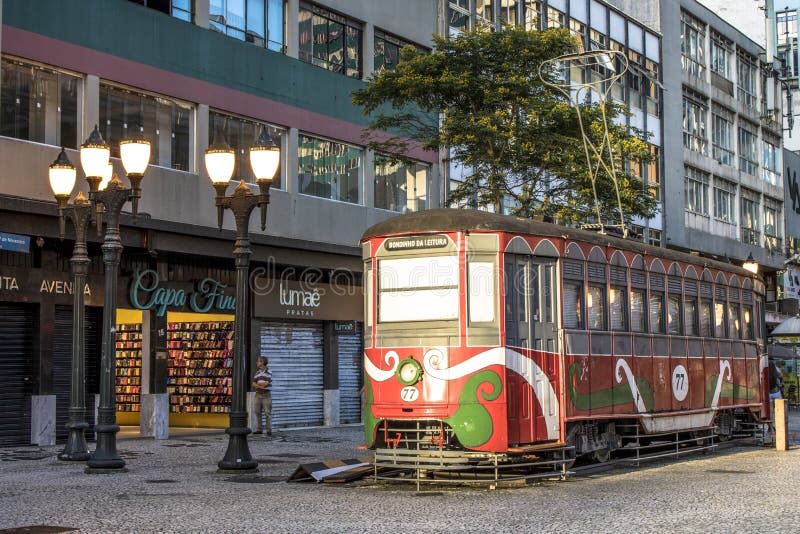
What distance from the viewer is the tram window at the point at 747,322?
2431 centimetres

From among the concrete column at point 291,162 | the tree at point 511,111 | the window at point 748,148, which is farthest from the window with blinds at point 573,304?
the window at point 748,148

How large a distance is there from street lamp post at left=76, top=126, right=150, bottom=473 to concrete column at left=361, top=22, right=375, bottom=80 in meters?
14.8

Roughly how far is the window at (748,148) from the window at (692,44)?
5.31 meters

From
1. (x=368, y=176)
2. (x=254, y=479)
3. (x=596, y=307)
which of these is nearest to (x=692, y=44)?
(x=368, y=176)

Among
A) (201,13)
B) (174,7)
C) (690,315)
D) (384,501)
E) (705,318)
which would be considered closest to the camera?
(384,501)

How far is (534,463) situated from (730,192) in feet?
139

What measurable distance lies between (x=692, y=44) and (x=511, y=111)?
29128mm

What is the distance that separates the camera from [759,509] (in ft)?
42.0

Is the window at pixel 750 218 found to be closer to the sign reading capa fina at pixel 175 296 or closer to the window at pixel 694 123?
the window at pixel 694 123

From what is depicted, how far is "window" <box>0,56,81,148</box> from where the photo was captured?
21797 millimetres

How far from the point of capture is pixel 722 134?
54.7 meters

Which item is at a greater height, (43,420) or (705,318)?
(705,318)

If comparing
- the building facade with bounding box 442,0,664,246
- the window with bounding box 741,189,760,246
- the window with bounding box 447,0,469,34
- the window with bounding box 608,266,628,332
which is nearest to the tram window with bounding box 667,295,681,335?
the window with bounding box 608,266,628,332

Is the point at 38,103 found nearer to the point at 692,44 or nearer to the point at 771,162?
the point at 692,44
